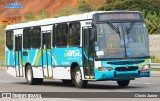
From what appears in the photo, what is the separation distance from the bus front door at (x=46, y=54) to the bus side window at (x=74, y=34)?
7.42 feet

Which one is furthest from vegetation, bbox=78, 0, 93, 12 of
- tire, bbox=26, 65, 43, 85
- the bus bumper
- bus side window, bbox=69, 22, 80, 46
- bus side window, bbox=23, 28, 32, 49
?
Answer: the bus bumper

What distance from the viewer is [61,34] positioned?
25.4m

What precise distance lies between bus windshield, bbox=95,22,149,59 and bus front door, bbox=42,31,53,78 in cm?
453

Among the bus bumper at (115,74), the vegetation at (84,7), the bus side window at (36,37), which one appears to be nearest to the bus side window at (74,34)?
the bus bumper at (115,74)

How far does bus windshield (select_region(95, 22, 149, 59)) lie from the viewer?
22.5 metres

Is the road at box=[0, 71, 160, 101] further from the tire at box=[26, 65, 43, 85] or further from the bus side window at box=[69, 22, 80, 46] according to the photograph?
the bus side window at box=[69, 22, 80, 46]

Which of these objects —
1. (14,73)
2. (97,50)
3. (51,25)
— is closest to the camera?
(97,50)

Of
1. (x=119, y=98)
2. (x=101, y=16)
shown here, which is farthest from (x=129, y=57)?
(x=119, y=98)

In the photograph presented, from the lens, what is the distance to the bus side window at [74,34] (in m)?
23.9

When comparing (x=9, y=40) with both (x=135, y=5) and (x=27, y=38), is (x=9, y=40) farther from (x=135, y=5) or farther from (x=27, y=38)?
(x=135, y=5)

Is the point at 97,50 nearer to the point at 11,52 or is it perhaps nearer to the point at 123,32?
the point at 123,32

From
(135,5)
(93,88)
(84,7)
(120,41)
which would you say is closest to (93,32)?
(120,41)

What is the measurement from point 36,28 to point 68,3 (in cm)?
7765

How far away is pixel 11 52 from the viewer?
103ft
